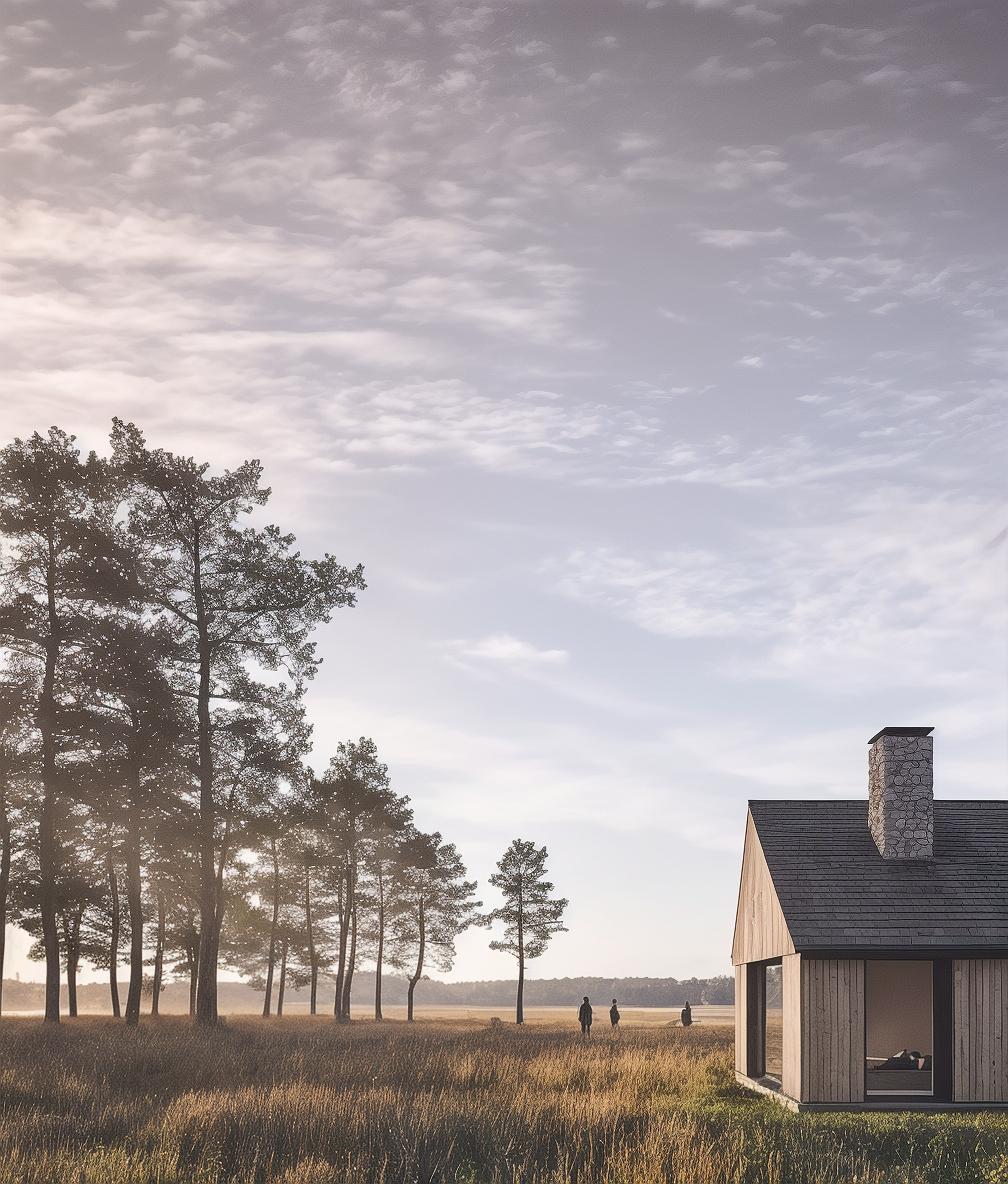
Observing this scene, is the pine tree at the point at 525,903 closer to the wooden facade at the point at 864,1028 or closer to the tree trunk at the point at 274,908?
the tree trunk at the point at 274,908

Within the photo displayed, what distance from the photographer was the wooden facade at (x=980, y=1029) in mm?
19547

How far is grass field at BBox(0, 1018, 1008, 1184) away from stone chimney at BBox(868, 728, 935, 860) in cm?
471

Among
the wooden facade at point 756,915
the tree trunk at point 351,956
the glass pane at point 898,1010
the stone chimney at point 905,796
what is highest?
the stone chimney at point 905,796

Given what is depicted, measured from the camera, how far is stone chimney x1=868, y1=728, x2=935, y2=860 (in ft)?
71.5

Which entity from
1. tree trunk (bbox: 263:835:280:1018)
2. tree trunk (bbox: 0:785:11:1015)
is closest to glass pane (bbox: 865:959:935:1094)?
tree trunk (bbox: 0:785:11:1015)

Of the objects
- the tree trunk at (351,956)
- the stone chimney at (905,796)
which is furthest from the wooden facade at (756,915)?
the tree trunk at (351,956)

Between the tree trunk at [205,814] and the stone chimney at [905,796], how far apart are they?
17.5 meters

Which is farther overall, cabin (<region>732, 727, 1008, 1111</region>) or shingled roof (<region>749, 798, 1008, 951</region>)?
shingled roof (<region>749, 798, 1008, 951</region>)

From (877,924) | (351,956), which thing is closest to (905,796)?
(877,924)

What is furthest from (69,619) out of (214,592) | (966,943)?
(966,943)

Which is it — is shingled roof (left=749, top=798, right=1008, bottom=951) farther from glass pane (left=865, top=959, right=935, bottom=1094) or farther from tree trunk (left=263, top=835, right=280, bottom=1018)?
tree trunk (left=263, top=835, right=280, bottom=1018)

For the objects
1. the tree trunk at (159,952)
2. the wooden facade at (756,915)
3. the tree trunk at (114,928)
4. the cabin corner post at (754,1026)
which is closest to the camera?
the wooden facade at (756,915)

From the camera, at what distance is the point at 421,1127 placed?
1449 cm

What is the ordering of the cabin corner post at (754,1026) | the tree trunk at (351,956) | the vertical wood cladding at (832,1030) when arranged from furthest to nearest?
the tree trunk at (351,956), the cabin corner post at (754,1026), the vertical wood cladding at (832,1030)
